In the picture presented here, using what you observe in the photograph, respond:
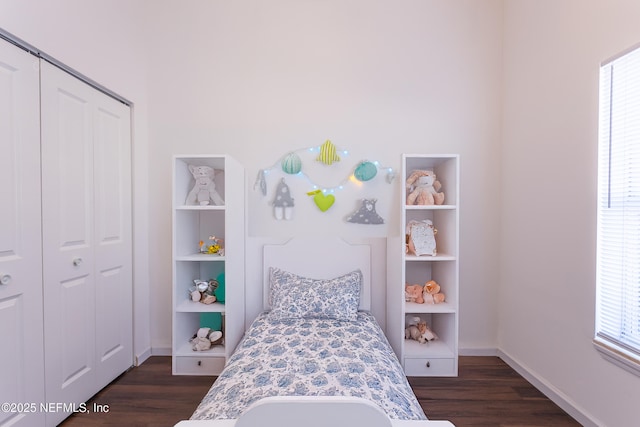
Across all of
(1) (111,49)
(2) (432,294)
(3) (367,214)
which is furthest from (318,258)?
(1) (111,49)

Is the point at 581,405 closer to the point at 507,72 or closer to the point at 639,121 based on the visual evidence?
the point at 639,121

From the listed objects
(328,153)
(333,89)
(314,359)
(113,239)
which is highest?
(333,89)

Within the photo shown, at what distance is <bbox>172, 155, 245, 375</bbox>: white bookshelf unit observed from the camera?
85.5 inches

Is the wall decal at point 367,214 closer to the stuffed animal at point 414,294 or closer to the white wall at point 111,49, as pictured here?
the stuffed animal at point 414,294

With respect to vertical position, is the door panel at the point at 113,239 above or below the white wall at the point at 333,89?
below

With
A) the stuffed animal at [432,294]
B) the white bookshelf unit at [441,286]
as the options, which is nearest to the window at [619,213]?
the white bookshelf unit at [441,286]

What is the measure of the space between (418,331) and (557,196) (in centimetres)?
134

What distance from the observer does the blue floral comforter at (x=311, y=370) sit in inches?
51.0

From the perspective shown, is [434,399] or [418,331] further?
[418,331]

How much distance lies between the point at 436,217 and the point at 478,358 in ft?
3.91

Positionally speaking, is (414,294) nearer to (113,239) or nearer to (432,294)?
(432,294)

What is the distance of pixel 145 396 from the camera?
2008 mm

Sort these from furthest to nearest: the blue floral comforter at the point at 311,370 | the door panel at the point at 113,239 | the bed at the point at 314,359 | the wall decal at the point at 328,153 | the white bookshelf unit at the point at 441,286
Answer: the wall decal at the point at 328,153 → the white bookshelf unit at the point at 441,286 → the door panel at the point at 113,239 → the blue floral comforter at the point at 311,370 → the bed at the point at 314,359

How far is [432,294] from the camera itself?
236 centimetres
